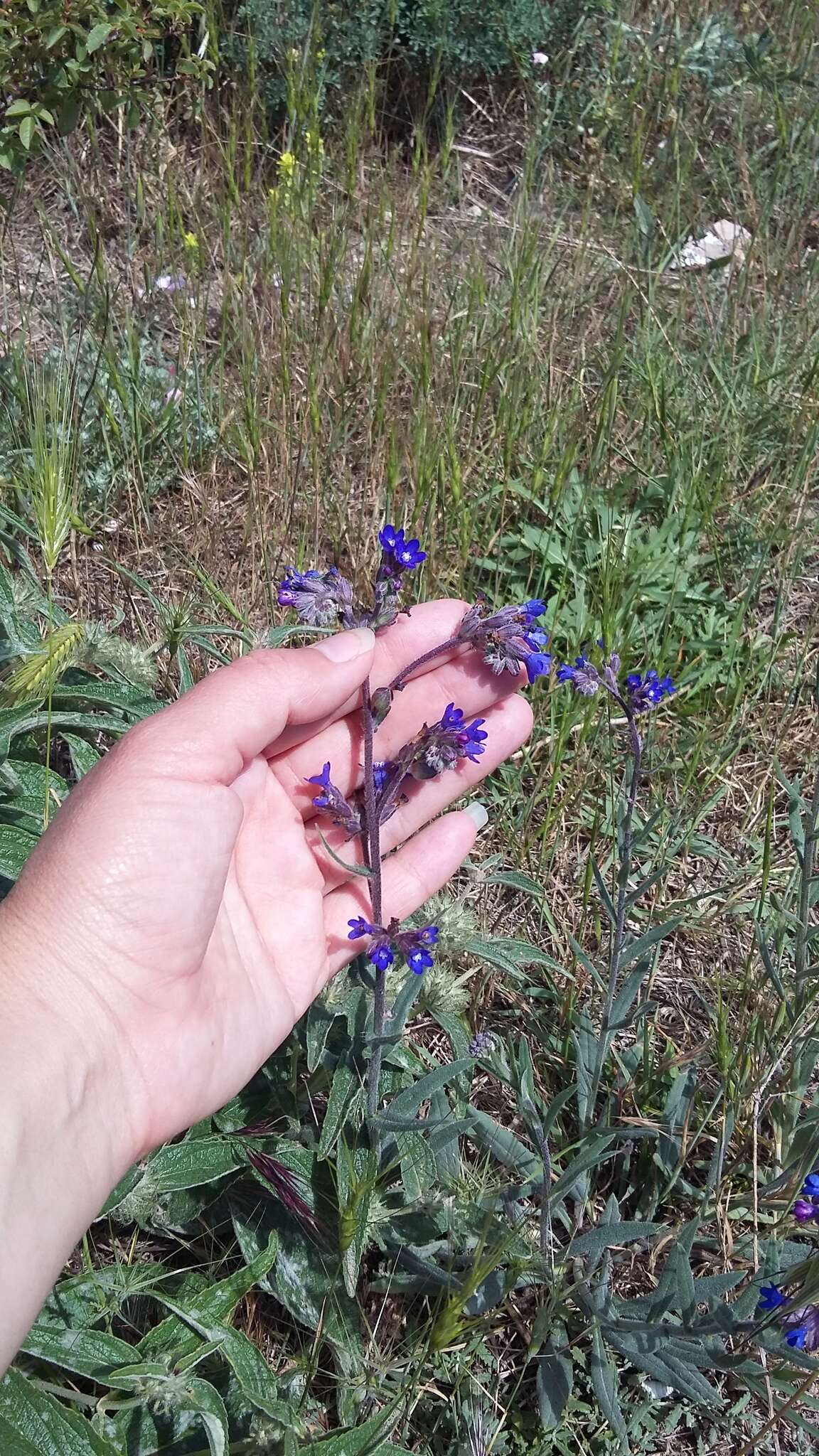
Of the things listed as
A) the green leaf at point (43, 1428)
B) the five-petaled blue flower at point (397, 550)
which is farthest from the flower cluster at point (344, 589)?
the green leaf at point (43, 1428)

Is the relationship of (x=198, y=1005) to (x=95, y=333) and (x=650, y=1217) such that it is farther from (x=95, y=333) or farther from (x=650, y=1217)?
(x=95, y=333)

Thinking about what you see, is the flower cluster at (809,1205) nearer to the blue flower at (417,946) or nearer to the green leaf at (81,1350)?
the blue flower at (417,946)

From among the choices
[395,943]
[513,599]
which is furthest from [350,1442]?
[513,599]

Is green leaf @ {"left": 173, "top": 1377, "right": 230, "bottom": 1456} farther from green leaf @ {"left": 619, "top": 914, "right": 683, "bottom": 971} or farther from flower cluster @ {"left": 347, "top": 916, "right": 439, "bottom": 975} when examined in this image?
green leaf @ {"left": 619, "top": 914, "right": 683, "bottom": 971}

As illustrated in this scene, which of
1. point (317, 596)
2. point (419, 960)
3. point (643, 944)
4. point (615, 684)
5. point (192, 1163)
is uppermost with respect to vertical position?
point (317, 596)

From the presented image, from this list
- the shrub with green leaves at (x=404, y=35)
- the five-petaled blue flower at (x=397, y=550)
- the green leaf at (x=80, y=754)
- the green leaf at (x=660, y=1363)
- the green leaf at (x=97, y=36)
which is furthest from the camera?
the shrub with green leaves at (x=404, y=35)

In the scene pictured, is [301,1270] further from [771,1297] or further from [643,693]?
[643,693]
